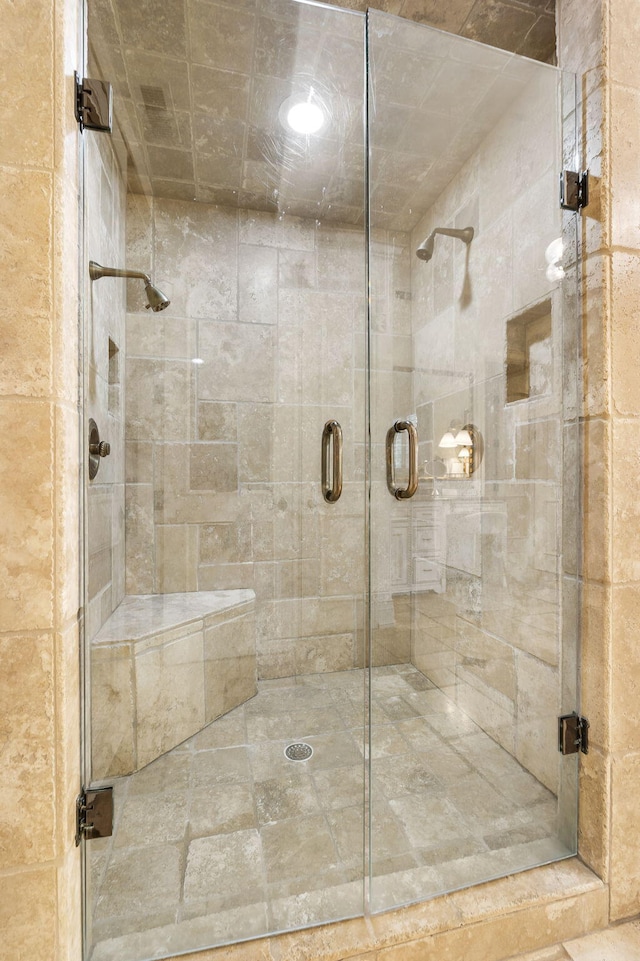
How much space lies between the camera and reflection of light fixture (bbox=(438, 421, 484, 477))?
1.45 m

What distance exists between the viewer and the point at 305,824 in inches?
47.3

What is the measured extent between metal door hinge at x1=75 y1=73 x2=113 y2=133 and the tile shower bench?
3.67ft

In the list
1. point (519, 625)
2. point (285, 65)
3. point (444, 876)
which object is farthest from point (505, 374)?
point (444, 876)

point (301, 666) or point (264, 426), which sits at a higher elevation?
point (264, 426)

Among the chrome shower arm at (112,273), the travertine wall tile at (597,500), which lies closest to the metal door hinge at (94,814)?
the chrome shower arm at (112,273)

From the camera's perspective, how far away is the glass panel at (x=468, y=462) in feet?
3.80

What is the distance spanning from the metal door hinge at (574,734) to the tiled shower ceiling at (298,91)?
5.12ft

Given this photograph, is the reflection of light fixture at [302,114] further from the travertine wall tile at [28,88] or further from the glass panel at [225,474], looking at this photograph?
the travertine wall tile at [28,88]

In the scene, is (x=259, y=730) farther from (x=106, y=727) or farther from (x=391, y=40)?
(x=391, y=40)

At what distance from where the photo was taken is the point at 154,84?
4.58 ft

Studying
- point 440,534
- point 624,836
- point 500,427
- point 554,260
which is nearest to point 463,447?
point 500,427

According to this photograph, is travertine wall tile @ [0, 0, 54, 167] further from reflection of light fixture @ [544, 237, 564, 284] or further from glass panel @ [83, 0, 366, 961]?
reflection of light fixture @ [544, 237, 564, 284]

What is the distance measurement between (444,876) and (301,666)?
913 millimetres

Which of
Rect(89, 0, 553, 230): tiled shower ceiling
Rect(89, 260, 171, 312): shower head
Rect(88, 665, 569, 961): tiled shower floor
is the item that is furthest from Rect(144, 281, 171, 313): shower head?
Rect(88, 665, 569, 961): tiled shower floor
